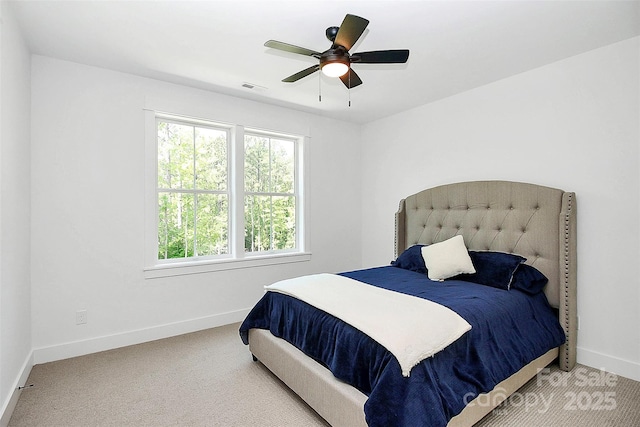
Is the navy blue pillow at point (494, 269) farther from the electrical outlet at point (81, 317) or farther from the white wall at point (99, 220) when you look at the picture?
the electrical outlet at point (81, 317)

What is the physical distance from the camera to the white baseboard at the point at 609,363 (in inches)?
95.3

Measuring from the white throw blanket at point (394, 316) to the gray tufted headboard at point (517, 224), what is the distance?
134cm

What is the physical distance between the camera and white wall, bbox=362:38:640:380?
2.45m

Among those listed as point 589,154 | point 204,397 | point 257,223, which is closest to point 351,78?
point 589,154

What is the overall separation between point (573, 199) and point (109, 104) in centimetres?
411

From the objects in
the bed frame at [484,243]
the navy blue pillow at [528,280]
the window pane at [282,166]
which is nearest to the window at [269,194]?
the window pane at [282,166]

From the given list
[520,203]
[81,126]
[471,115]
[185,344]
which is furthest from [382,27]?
[185,344]

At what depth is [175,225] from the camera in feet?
11.4

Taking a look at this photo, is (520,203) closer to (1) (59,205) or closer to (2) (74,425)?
(2) (74,425)

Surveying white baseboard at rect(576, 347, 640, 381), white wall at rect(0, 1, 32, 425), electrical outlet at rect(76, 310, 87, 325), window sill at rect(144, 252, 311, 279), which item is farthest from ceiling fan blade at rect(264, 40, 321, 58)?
white baseboard at rect(576, 347, 640, 381)

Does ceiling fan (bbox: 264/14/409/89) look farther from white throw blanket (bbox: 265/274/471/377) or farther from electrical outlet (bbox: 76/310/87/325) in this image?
electrical outlet (bbox: 76/310/87/325)

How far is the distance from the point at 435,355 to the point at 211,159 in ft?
9.95

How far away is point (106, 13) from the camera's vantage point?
84.9 inches

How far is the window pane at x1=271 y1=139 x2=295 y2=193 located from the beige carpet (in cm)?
215
